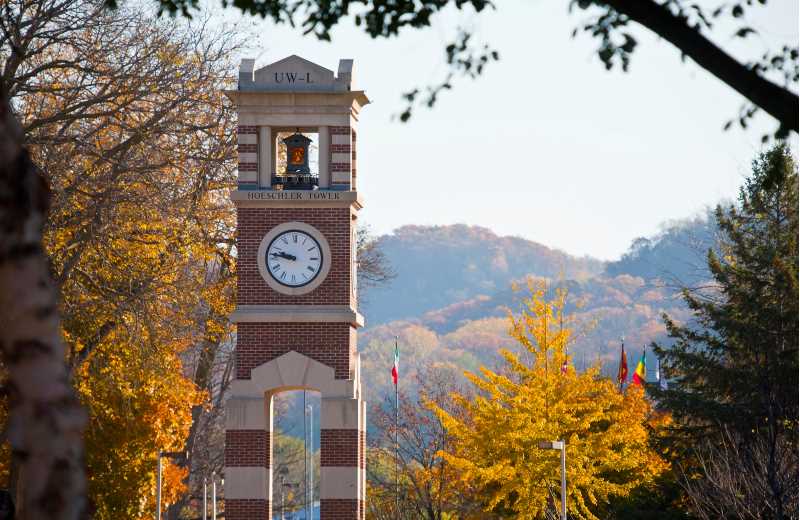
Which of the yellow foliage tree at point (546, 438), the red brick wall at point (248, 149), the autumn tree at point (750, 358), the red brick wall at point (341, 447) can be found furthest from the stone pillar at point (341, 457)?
the yellow foliage tree at point (546, 438)

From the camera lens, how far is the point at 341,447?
2973 cm

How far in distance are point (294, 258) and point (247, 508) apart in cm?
492

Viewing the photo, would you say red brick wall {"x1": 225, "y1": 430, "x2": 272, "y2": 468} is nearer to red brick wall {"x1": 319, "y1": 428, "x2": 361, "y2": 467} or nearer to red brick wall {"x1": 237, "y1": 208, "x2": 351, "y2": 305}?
red brick wall {"x1": 319, "y1": 428, "x2": 361, "y2": 467}

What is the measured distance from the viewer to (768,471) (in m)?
31.7

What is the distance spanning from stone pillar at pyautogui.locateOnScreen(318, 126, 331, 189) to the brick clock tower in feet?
0.08

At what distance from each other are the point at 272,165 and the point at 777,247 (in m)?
14.4

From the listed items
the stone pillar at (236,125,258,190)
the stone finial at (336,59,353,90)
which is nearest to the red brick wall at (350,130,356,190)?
the stone finial at (336,59,353,90)

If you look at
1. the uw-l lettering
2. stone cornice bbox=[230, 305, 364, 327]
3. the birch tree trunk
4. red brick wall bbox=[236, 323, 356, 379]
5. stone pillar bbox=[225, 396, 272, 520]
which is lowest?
the birch tree trunk

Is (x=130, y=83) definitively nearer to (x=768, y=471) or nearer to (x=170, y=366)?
(x=170, y=366)

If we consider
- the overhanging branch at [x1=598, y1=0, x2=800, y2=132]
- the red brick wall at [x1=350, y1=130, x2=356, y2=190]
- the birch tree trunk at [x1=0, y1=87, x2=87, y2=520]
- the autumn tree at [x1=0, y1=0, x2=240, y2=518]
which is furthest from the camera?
the red brick wall at [x1=350, y1=130, x2=356, y2=190]

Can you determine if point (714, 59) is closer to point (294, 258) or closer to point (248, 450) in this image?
point (294, 258)

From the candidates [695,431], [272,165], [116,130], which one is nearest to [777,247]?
[695,431]

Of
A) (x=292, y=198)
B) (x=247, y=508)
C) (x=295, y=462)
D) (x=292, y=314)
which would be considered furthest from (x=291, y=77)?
(x=295, y=462)

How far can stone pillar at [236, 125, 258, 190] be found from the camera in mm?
30453
